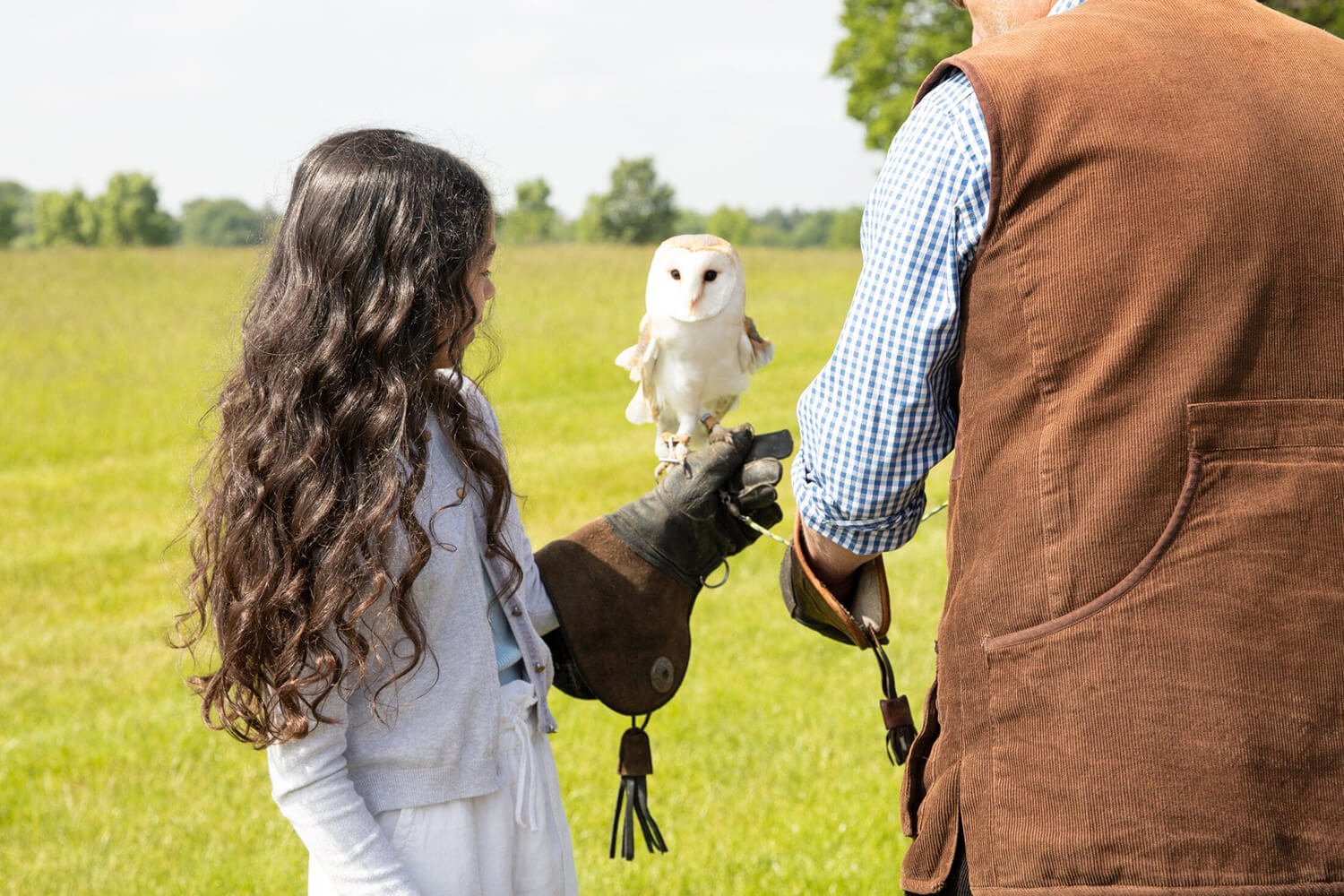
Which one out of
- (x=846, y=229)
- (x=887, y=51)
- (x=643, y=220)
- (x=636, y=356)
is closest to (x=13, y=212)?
(x=846, y=229)

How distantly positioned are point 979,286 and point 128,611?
5619mm

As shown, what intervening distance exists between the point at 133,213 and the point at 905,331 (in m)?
57.0

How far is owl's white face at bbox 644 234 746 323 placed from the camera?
2.13 meters

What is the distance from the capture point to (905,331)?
1.31m

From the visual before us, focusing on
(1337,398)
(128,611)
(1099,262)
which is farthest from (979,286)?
(128,611)

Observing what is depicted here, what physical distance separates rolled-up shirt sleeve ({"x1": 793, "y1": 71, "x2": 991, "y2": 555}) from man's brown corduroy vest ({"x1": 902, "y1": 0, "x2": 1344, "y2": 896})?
0.05m

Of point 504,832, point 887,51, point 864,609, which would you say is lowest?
point 504,832

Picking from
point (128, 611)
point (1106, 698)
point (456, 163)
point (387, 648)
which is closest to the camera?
point (1106, 698)

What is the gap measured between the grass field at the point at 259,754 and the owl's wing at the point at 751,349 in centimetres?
48

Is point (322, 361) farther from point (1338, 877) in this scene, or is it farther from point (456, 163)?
point (1338, 877)

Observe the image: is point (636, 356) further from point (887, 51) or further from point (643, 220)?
point (887, 51)

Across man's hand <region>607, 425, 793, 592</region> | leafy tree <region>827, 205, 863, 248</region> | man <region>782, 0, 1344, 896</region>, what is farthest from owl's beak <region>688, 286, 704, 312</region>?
leafy tree <region>827, 205, 863, 248</region>

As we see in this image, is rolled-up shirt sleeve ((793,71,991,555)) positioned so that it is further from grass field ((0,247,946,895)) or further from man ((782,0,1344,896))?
grass field ((0,247,946,895))

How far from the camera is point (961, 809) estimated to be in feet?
4.32
